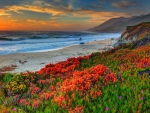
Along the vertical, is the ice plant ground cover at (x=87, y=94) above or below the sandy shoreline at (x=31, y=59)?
above

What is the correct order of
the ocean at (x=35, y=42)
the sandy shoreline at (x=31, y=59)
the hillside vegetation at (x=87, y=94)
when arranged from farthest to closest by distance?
the ocean at (x=35, y=42)
the sandy shoreline at (x=31, y=59)
the hillside vegetation at (x=87, y=94)

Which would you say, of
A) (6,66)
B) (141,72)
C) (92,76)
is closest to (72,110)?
(92,76)

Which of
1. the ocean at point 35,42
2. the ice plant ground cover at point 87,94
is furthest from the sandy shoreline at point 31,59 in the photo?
the ice plant ground cover at point 87,94

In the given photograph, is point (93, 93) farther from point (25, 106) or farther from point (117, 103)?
point (25, 106)

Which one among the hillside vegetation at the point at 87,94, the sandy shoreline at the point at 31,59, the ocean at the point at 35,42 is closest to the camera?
the hillside vegetation at the point at 87,94

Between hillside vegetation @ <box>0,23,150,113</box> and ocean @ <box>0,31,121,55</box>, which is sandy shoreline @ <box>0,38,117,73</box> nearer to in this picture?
ocean @ <box>0,31,121,55</box>

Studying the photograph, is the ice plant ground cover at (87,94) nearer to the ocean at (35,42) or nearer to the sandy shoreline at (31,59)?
the sandy shoreline at (31,59)

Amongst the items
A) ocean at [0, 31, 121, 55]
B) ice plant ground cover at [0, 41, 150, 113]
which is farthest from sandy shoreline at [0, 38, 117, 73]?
ice plant ground cover at [0, 41, 150, 113]

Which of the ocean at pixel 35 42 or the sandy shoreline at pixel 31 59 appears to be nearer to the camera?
the sandy shoreline at pixel 31 59

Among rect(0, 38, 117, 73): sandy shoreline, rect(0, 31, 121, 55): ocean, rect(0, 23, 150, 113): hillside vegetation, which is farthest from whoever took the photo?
rect(0, 31, 121, 55): ocean

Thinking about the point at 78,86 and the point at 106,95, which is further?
the point at 78,86

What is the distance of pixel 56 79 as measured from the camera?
7273 millimetres

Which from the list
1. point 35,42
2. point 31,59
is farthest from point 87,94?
point 35,42

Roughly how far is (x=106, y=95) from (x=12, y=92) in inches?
124
